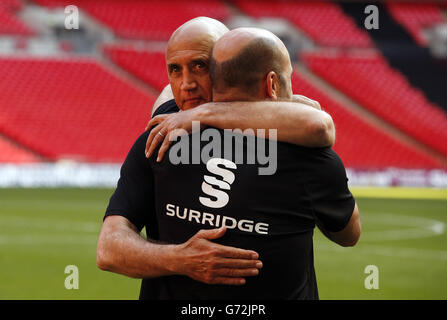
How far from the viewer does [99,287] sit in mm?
6789

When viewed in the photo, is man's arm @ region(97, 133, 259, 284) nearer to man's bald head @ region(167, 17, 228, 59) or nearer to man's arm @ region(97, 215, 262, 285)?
man's arm @ region(97, 215, 262, 285)

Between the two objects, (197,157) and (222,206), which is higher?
(197,157)

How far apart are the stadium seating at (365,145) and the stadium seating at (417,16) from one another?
3.81m

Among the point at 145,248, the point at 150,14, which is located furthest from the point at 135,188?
the point at 150,14

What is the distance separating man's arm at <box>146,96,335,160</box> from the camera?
195 centimetres

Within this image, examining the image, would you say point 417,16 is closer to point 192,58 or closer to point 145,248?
point 192,58

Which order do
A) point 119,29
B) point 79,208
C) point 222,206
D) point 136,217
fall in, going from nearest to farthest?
point 222,206
point 136,217
point 79,208
point 119,29

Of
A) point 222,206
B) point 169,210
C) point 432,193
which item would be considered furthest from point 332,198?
point 432,193

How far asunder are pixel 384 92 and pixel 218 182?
1987 cm

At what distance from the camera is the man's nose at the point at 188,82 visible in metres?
2.24

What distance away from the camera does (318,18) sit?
2239 cm

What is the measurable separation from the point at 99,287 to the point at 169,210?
201 inches

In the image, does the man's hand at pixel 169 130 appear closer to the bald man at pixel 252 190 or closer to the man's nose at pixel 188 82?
the bald man at pixel 252 190
